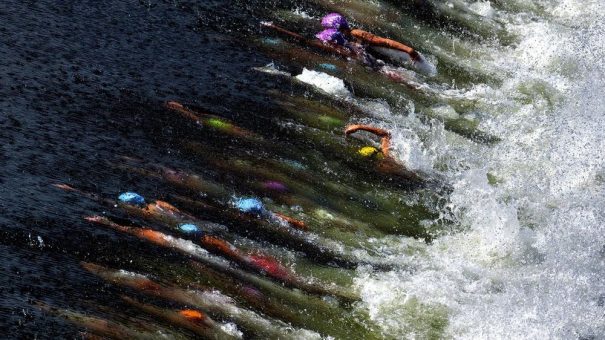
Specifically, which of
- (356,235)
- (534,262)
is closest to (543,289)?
(534,262)

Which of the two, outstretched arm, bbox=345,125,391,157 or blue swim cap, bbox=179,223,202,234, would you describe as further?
outstretched arm, bbox=345,125,391,157

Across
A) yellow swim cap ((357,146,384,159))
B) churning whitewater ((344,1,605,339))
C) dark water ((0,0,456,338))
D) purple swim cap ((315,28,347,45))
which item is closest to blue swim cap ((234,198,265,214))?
dark water ((0,0,456,338))

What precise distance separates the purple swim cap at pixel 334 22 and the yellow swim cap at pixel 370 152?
3122 mm

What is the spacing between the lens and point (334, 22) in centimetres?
1402

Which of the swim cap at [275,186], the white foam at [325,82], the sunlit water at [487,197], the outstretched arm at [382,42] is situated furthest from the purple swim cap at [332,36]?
the swim cap at [275,186]

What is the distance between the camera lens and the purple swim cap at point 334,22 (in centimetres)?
1397

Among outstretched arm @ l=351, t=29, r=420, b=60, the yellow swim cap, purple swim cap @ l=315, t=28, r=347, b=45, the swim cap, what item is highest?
outstretched arm @ l=351, t=29, r=420, b=60

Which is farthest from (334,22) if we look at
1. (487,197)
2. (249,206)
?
(249,206)

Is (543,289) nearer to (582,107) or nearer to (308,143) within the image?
(308,143)

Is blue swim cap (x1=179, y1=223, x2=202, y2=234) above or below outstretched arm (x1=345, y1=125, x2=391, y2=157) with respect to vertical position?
below

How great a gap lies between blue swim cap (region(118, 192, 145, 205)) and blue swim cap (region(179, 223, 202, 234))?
53cm

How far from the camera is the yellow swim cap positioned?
37.1 feet

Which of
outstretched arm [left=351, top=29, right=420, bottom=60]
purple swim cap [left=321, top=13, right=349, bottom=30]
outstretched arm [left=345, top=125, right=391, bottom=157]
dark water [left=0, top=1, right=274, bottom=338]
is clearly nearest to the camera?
dark water [left=0, top=1, right=274, bottom=338]

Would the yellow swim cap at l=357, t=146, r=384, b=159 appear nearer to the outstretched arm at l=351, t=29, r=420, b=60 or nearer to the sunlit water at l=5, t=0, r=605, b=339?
the sunlit water at l=5, t=0, r=605, b=339
